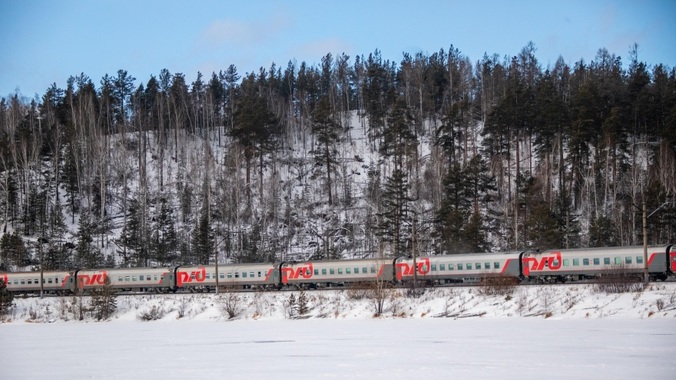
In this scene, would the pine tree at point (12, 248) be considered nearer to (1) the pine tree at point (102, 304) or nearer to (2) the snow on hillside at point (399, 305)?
(2) the snow on hillside at point (399, 305)

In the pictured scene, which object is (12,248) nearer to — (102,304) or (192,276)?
(192,276)

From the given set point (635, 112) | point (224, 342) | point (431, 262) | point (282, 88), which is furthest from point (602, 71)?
point (224, 342)

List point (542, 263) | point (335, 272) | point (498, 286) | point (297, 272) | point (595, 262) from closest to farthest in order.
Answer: point (498, 286), point (595, 262), point (542, 263), point (335, 272), point (297, 272)

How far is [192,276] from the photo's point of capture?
6706 centimetres

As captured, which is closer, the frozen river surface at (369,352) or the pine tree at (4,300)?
the frozen river surface at (369,352)

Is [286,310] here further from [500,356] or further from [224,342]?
[500,356]

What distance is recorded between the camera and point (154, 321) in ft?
176

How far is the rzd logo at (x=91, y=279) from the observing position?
7025cm

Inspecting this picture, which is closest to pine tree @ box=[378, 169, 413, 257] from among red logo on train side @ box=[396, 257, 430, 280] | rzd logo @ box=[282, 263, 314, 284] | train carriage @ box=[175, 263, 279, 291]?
red logo on train side @ box=[396, 257, 430, 280]

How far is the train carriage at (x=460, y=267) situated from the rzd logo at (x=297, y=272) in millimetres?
7836

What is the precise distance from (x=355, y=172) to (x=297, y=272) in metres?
40.0

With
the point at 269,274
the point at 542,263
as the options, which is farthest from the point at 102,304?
the point at 542,263

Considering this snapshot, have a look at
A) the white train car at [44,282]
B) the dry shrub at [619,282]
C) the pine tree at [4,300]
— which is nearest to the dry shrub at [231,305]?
the pine tree at [4,300]

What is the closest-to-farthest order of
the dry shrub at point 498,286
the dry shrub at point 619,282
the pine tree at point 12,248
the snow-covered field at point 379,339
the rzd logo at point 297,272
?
1. the snow-covered field at point 379,339
2. the dry shrub at point 619,282
3. the dry shrub at point 498,286
4. the rzd logo at point 297,272
5. the pine tree at point 12,248
